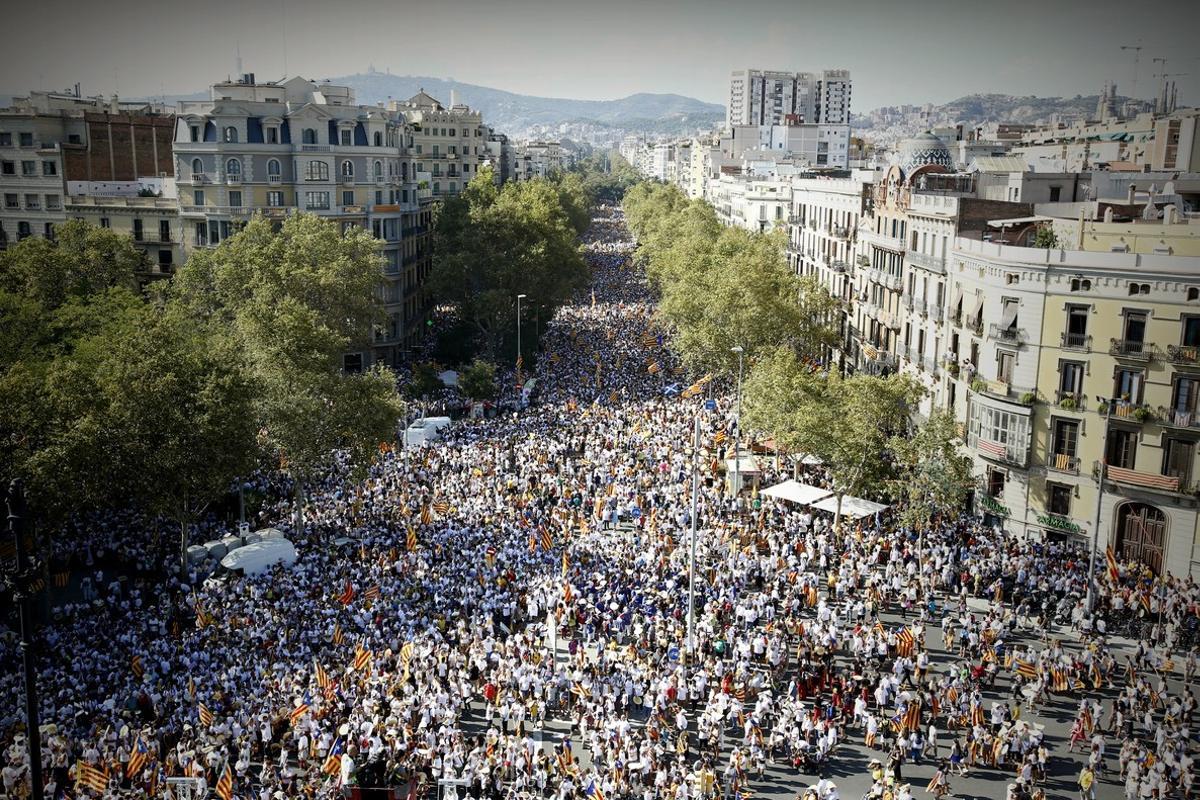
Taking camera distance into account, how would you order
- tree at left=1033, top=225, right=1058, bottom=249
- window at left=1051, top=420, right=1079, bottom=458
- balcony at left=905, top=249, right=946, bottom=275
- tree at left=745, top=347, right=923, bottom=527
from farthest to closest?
balcony at left=905, top=249, right=946, bottom=275 < tree at left=1033, top=225, right=1058, bottom=249 < tree at left=745, top=347, right=923, bottom=527 < window at left=1051, top=420, right=1079, bottom=458

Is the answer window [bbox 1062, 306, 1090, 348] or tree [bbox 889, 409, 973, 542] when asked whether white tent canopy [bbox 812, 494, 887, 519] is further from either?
window [bbox 1062, 306, 1090, 348]

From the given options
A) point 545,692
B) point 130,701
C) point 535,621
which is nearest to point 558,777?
point 545,692

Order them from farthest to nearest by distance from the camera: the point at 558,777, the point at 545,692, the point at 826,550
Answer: the point at 826,550 → the point at 545,692 → the point at 558,777

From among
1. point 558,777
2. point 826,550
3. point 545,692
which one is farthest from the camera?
point 826,550

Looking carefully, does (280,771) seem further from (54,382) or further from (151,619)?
(54,382)

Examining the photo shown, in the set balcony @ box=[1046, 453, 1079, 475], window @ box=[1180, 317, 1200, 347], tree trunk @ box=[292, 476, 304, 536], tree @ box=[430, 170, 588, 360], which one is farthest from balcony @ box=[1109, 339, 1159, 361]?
tree @ box=[430, 170, 588, 360]

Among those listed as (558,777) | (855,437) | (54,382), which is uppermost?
(54,382)

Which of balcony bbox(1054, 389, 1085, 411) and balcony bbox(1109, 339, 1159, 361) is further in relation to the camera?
balcony bbox(1054, 389, 1085, 411)

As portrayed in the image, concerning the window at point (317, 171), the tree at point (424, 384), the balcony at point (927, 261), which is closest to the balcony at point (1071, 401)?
the balcony at point (927, 261)
